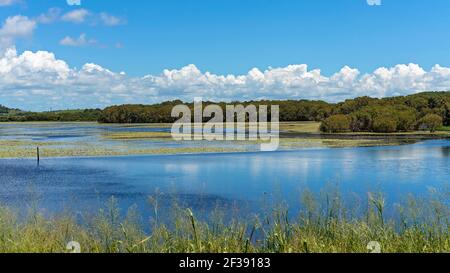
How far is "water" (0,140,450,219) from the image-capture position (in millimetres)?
15266

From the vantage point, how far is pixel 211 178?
20.7 m

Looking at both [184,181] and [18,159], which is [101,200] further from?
[18,159]

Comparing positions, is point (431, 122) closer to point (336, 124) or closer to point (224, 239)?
point (336, 124)

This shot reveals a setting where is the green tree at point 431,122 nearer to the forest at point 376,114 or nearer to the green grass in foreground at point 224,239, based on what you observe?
the forest at point 376,114

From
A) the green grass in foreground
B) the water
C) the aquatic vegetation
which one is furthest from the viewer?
the aquatic vegetation

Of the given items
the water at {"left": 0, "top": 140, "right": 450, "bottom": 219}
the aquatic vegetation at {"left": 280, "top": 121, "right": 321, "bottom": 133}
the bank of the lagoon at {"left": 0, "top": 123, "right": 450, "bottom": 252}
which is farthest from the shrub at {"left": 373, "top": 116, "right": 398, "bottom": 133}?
the water at {"left": 0, "top": 140, "right": 450, "bottom": 219}

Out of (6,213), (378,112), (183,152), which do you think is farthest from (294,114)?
(6,213)

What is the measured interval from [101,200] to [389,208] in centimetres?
835

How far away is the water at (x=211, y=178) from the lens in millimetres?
15266

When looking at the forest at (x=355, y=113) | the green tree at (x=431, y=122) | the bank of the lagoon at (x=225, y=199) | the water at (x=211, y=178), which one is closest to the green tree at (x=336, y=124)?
the forest at (x=355, y=113)

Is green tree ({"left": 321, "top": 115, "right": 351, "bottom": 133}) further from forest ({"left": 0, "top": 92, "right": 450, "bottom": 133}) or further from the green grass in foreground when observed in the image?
the green grass in foreground

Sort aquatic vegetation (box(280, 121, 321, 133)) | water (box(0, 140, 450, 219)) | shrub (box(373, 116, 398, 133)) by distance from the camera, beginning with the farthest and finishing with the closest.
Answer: aquatic vegetation (box(280, 121, 321, 133)) → shrub (box(373, 116, 398, 133)) → water (box(0, 140, 450, 219))

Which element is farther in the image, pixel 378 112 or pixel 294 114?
pixel 294 114

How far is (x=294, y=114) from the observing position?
96.6 metres
